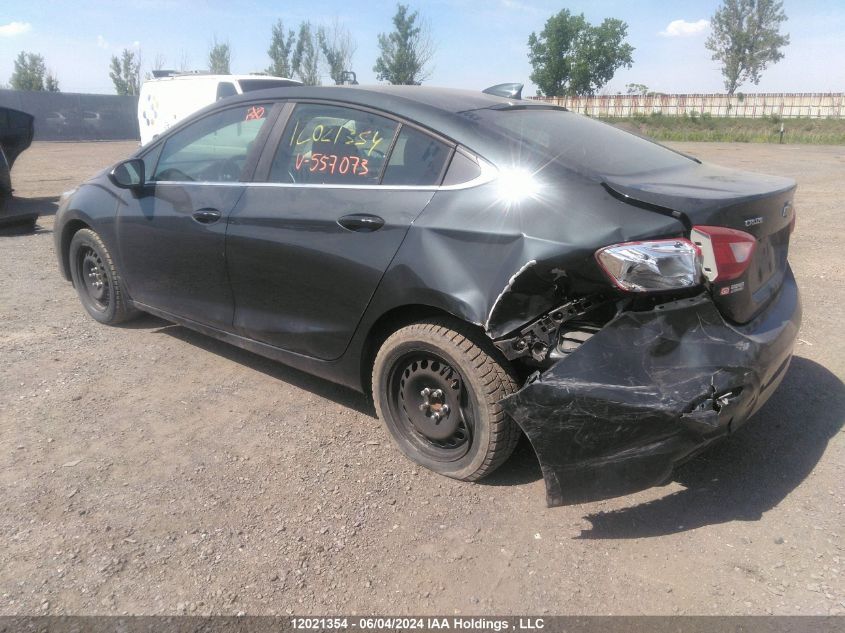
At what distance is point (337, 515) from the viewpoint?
285 centimetres

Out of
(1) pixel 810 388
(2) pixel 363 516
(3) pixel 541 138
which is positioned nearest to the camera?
(2) pixel 363 516

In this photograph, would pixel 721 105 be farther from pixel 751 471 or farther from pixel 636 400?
pixel 636 400

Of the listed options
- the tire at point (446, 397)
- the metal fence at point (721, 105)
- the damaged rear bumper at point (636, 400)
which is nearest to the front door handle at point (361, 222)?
the tire at point (446, 397)

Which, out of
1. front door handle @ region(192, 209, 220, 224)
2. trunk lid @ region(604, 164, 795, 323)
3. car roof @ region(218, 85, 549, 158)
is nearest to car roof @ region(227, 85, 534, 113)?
car roof @ region(218, 85, 549, 158)

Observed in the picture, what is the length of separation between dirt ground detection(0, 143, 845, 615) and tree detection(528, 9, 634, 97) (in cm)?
7579

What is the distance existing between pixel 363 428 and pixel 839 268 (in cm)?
536

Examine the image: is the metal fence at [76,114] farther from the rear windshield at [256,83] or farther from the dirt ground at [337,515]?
the dirt ground at [337,515]

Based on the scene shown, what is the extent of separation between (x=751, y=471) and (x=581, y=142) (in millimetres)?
1731

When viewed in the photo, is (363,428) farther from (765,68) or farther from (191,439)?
(765,68)

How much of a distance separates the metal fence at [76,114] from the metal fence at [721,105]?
25.4 metres

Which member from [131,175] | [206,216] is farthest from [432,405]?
[131,175]

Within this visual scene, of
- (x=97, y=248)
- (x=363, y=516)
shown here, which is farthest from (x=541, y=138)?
(x=97, y=248)

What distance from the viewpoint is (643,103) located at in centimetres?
5009

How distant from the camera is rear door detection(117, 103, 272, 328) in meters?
3.79
